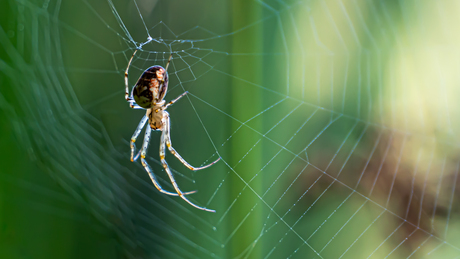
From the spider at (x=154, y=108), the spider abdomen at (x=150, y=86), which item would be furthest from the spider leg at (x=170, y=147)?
the spider abdomen at (x=150, y=86)

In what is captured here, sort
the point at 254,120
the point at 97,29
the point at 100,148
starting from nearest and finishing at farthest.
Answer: the point at 254,120 < the point at 97,29 < the point at 100,148

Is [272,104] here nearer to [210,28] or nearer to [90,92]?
[210,28]

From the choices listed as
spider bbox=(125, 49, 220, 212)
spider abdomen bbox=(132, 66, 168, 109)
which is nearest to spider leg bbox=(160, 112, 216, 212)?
spider bbox=(125, 49, 220, 212)

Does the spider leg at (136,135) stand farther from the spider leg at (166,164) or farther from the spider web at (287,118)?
the spider web at (287,118)

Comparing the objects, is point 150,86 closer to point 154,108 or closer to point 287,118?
point 154,108

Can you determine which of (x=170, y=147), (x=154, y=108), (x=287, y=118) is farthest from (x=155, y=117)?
(x=287, y=118)

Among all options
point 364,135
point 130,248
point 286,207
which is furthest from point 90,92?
point 364,135
